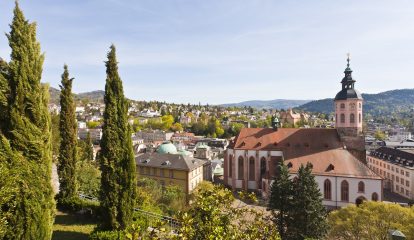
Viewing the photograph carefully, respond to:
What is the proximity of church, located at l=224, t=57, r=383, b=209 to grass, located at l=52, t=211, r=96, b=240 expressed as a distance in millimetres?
28503

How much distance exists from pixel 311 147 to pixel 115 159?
114ft

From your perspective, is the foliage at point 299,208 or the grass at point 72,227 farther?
the foliage at point 299,208

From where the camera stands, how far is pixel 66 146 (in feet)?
64.0

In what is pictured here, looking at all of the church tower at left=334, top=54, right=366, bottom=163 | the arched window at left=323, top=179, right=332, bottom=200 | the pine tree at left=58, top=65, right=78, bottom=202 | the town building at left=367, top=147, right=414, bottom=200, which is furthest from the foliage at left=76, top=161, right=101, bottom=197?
the town building at left=367, top=147, right=414, bottom=200

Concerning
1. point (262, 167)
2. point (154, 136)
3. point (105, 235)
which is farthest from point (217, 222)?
point (154, 136)

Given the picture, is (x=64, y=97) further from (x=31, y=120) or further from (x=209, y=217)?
(x=209, y=217)

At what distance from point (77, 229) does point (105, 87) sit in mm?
8725

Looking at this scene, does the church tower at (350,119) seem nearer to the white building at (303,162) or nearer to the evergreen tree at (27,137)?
the white building at (303,162)

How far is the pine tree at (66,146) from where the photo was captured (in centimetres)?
1936

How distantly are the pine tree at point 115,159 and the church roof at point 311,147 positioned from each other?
2943cm

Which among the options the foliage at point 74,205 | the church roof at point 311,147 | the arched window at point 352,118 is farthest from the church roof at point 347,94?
the foliage at point 74,205

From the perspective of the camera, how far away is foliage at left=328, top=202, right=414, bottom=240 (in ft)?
71.7

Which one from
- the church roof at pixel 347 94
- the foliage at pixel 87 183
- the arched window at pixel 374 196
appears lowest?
the arched window at pixel 374 196

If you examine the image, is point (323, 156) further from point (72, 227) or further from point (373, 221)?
point (72, 227)
